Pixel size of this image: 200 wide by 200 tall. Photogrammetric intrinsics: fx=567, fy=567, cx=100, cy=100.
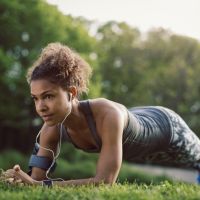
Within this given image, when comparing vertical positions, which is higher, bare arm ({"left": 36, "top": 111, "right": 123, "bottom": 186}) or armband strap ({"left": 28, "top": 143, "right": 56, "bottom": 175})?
bare arm ({"left": 36, "top": 111, "right": 123, "bottom": 186})

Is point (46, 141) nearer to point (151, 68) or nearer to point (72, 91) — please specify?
point (72, 91)

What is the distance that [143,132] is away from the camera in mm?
5648

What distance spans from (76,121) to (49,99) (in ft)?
1.70

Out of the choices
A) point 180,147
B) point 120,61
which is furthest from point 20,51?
point 180,147

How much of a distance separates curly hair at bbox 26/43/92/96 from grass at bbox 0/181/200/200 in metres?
0.94

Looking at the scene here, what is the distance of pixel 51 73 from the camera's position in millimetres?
4668

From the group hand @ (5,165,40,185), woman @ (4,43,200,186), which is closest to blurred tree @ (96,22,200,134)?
woman @ (4,43,200,186)

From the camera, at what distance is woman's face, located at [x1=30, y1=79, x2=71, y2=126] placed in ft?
15.0

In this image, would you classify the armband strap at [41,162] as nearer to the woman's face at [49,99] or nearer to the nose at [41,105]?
the woman's face at [49,99]

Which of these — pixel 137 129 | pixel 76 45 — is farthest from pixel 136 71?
pixel 137 129

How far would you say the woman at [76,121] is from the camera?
179 inches

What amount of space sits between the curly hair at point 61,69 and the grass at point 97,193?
0.94 meters

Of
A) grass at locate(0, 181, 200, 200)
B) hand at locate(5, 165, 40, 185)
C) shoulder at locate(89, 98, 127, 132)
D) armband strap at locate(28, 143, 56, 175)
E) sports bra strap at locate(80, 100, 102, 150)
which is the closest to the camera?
grass at locate(0, 181, 200, 200)

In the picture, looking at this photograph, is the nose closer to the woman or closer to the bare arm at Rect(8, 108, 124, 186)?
the woman
